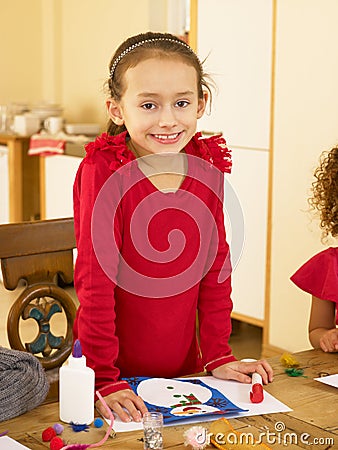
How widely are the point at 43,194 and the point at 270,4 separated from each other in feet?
7.62

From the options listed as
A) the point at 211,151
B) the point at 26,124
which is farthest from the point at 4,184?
the point at 211,151

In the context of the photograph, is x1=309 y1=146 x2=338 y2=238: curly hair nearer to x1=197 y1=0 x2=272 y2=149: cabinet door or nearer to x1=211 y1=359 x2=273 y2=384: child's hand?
x1=211 y1=359 x2=273 y2=384: child's hand

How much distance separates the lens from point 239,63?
12.9 ft

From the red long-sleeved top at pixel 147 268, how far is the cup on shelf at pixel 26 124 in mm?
4130

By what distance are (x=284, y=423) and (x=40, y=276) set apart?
654 millimetres

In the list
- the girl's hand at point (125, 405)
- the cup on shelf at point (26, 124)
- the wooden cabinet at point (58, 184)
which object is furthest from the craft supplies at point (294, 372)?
the cup on shelf at point (26, 124)

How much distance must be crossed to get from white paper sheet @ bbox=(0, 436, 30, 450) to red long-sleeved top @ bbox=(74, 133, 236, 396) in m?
0.21

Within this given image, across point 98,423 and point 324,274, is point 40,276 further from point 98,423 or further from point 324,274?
point 324,274

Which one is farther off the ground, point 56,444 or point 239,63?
point 239,63

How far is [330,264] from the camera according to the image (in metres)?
2.07

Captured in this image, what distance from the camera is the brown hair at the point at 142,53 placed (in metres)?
1.49

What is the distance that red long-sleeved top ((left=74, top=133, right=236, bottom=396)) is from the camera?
4.78 feet

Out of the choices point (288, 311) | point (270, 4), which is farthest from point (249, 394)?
point (270, 4)

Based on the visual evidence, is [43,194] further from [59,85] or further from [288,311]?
[288,311]
